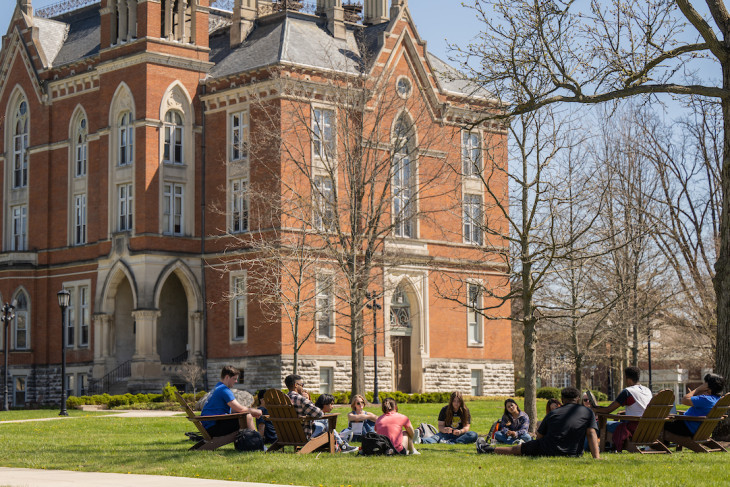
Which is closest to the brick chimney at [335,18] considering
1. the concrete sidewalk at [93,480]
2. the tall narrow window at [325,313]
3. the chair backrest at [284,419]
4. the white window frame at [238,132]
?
the white window frame at [238,132]

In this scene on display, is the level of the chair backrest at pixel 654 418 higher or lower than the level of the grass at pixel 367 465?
higher

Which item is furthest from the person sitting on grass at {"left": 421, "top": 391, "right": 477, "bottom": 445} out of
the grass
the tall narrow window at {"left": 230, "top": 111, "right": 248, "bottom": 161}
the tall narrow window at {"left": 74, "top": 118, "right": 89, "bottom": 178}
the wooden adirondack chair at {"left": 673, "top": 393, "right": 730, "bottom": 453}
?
the tall narrow window at {"left": 74, "top": 118, "right": 89, "bottom": 178}

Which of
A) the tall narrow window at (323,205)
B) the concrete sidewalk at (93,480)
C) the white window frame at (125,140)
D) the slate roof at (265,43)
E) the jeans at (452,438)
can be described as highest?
the slate roof at (265,43)

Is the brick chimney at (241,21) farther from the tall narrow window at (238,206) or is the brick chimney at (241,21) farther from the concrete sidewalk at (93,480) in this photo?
the concrete sidewalk at (93,480)

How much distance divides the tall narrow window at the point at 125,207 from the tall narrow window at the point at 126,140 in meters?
1.07

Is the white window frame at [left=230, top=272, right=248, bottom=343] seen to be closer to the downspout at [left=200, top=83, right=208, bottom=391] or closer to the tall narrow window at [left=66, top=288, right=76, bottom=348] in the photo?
the downspout at [left=200, top=83, right=208, bottom=391]

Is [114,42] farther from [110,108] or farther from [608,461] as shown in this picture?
[608,461]

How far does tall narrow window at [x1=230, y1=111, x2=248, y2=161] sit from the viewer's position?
47781 millimetres

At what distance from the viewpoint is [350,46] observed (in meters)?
52.3

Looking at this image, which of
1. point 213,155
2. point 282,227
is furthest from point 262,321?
point 213,155

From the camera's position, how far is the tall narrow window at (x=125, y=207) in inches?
1903

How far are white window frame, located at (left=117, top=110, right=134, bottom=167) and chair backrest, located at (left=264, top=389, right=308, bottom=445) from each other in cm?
3127

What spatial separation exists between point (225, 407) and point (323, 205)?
19876mm

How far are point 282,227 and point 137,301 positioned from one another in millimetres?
6853
